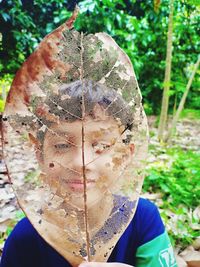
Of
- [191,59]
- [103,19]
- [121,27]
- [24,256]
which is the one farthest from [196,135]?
[24,256]

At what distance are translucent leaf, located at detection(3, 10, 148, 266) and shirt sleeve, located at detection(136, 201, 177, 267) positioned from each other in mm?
377

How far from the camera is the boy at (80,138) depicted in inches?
14.9

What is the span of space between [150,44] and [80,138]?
5.55 meters

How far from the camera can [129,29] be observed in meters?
4.61

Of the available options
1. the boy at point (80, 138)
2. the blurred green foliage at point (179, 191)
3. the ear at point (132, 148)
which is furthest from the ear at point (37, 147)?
the blurred green foliage at point (179, 191)

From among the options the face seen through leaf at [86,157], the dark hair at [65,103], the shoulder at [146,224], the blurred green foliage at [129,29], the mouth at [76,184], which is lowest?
the shoulder at [146,224]

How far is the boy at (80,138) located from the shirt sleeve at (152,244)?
0.38 metres

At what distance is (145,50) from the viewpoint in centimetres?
583

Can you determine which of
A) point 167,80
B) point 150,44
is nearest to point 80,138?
point 167,80

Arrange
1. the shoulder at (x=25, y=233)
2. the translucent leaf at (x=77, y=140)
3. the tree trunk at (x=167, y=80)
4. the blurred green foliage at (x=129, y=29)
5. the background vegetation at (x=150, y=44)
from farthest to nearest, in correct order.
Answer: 1. the tree trunk at (x=167, y=80)
2. the blurred green foliage at (x=129, y=29)
3. the background vegetation at (x=150, y=44)
4. the shoulder at (x=25, y=233)
5. the translucent leaf at (x=77, y=140)

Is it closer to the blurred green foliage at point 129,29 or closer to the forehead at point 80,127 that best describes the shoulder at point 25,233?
the forehead at point 80,127

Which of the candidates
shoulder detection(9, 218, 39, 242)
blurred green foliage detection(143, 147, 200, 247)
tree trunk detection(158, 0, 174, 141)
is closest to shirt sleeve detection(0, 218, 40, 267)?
shoulder detection(9, 218, 39, 242)

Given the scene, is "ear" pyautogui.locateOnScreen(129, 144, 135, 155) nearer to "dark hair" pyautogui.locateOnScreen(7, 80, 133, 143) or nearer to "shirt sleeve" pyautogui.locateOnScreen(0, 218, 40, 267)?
"dark hair" pyautogui.locateOnScreen(7, 80, 133, 143)

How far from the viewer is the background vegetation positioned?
2123 mm
